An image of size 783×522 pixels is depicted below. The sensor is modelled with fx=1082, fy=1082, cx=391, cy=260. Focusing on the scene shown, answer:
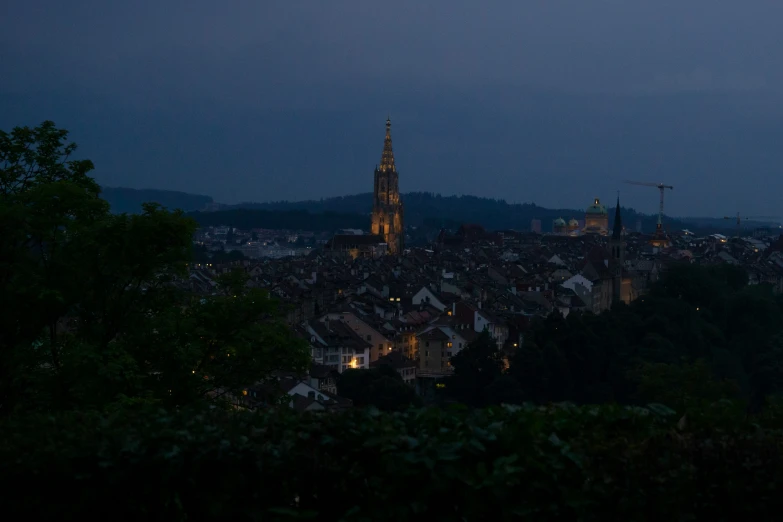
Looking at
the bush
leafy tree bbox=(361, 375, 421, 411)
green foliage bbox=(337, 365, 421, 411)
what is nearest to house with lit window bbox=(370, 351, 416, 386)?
green foliage bbox=(337, 365, 421, 411)

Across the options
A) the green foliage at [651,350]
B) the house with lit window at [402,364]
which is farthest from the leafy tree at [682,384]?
the house with lit window at [402,364]

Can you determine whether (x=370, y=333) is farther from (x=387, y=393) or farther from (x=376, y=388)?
(x=387, y=393)

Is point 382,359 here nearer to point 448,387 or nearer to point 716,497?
point 448,387

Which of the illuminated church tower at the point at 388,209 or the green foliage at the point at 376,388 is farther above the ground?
the illuminated church tower at the point at 388,209

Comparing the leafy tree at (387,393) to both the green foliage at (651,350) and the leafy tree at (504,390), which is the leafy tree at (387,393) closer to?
the leafy tree at (504,390)

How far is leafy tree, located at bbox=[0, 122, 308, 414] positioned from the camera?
397 inches

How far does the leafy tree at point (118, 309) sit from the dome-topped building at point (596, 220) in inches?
7099

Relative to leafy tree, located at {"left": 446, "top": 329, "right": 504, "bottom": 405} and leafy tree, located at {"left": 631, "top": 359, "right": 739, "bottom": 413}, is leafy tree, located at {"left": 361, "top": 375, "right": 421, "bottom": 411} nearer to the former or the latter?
leafy tree, located at {"left": 446, "top": 329, "right": 504, "bottom": 405}

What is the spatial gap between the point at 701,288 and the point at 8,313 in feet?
175

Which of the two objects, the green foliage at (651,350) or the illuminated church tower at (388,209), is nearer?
the green foliage at (651,350)

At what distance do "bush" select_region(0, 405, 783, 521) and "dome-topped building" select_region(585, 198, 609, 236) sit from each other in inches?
7303

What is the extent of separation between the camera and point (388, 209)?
138 m

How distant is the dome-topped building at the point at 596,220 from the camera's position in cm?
18938

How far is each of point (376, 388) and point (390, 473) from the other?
3274 centimetres
